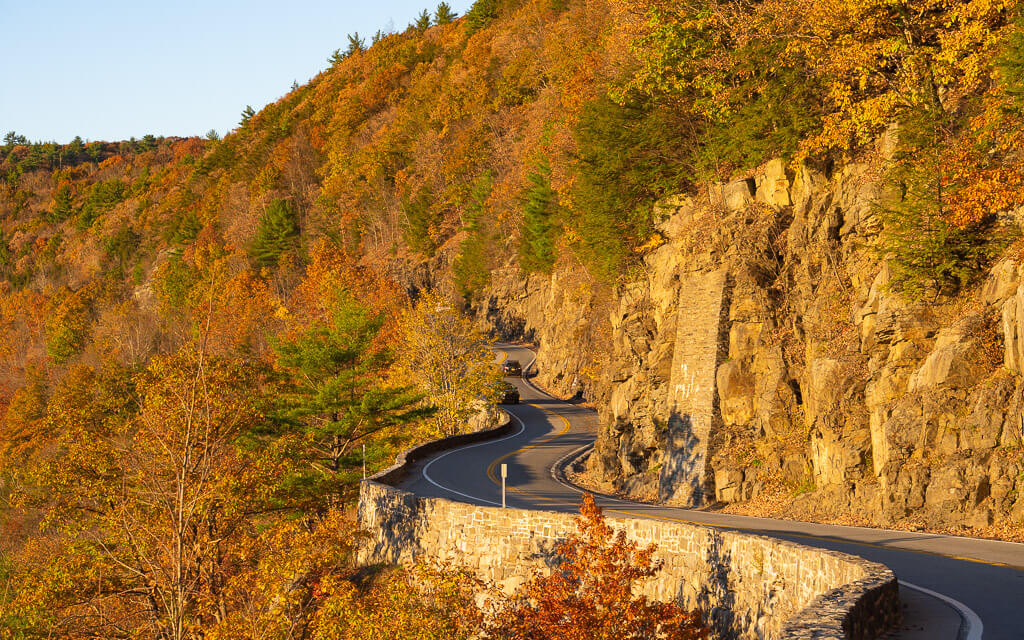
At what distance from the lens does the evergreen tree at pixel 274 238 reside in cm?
9294

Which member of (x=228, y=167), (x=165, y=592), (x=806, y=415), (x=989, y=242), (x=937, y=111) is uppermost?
(x=228, y=167)

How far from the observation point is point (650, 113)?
31.4m

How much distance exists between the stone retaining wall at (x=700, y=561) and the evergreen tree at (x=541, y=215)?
3654cm

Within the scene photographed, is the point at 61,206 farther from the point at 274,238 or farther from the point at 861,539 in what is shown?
the point at 861,539

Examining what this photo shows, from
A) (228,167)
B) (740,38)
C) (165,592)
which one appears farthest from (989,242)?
(228,167)

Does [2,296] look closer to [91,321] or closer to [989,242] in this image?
[91,321]

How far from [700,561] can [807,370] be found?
10.0m

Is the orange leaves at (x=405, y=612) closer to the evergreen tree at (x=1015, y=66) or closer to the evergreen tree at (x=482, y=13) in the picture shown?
the evergreen tree at (x=1015, y=66)

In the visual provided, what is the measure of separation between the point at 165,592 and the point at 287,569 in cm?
384

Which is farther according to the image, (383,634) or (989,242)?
(989,242)

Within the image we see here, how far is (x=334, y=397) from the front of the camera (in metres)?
31.1

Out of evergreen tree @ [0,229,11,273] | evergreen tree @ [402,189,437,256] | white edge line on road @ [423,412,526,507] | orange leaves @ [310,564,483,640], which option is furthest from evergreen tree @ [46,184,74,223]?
orange leaves @ [310,564,483,640]

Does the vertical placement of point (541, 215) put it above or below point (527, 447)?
above

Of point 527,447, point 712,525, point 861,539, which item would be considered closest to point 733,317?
point 712,525
